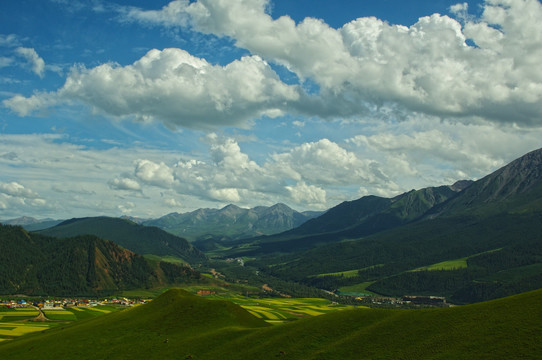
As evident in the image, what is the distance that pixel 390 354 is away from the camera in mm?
62281

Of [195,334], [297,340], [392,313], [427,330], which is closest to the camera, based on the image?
[427,330]

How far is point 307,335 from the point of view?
80188 millimetres

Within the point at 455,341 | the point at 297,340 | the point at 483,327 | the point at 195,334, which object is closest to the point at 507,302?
the point at 483,327

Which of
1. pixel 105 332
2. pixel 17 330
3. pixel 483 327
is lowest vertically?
pixel 17 330

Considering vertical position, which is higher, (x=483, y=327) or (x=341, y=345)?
(x=483, y=327)

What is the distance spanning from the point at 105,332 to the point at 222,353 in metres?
41.7

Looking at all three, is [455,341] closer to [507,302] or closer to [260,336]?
[507,302]

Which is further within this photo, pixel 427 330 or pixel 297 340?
pixel 297 340

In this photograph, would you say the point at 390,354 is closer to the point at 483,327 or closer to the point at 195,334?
the point at 483,327

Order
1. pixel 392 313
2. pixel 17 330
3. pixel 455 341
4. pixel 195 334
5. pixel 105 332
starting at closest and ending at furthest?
pixel 455 341
pixel 392 313
pixel 195 334
pixel 105 332
pixel 17 330

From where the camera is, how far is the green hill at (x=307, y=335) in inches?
2333

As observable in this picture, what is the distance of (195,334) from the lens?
315 feet

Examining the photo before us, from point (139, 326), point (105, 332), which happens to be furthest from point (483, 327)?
point (105, 332)

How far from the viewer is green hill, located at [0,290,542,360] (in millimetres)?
59250
